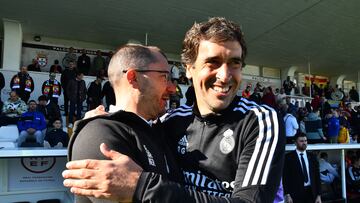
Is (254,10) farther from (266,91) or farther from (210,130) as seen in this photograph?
(210,130)

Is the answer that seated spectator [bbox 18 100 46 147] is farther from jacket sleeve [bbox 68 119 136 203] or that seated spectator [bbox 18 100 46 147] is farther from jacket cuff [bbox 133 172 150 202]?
jacket cuff [bbox 133 172 150 202]

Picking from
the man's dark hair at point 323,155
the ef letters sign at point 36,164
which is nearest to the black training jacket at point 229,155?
the ef letters sign at point 36,164

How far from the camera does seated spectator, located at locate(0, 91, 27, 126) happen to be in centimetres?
840

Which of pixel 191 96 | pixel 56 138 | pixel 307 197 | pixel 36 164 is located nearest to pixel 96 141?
pixel 191 96

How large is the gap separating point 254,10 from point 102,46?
7017mm

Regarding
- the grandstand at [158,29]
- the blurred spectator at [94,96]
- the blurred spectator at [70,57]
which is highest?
the grandstand at [158,29]

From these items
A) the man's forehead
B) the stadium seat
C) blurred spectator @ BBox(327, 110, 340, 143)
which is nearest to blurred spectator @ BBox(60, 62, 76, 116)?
the stadium seat

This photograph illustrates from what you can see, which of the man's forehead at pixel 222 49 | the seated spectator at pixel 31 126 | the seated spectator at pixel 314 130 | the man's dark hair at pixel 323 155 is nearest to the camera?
the man's forehead at pixel 222 49

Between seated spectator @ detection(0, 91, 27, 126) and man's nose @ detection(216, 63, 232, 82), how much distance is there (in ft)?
27.0

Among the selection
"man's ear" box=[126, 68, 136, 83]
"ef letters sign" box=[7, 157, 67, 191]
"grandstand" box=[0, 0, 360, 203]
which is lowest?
"ef letters sign" box=[7, 157, 67, 191]

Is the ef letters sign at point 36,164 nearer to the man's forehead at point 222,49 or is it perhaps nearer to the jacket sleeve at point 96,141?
the jacket sleeve at point 96,141

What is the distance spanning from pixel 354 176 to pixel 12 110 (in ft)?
32.8

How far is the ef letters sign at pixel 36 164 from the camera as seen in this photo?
5721 mm

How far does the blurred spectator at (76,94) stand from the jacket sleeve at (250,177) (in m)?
9.17
